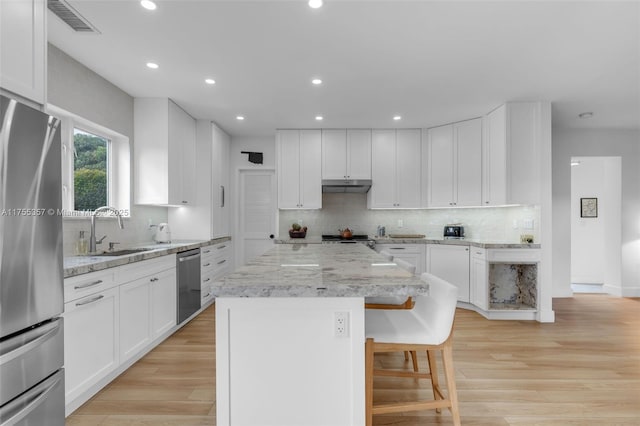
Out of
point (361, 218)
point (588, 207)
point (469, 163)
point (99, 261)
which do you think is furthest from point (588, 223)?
point (99, 261)

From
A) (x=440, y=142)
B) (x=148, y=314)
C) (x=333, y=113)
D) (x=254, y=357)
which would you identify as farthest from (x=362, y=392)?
(x=440, y=142)

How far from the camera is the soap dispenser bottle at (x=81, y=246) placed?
9.43 feet

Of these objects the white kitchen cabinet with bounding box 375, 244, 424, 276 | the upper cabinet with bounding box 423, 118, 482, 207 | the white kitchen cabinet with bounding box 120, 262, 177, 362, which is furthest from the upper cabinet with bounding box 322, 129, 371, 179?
the white kitchen cabinet with bounding box 120, 262, 177, 362

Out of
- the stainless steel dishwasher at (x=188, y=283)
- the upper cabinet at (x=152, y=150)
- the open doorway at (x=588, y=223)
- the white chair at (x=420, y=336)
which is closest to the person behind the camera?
the white chair at (x=420, y=336)

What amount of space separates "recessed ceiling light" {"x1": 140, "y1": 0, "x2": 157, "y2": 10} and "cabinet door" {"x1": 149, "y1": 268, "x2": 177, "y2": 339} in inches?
84.5

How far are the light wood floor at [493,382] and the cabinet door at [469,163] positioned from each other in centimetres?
180

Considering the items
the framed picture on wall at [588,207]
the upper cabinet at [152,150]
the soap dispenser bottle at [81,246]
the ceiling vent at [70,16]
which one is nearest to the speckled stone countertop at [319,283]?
the soap dispenser bottle at [81,246]

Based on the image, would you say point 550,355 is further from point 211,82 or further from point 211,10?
point 211,82

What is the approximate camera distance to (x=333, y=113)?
4402 mm

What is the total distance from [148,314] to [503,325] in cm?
381

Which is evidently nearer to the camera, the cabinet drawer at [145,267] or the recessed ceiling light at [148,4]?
the recessed ceiling light at [148,4]

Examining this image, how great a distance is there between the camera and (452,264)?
4.60 metres

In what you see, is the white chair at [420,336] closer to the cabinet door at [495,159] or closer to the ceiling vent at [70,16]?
the ceiling vent at [70,16]

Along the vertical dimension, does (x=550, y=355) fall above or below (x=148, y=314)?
below
